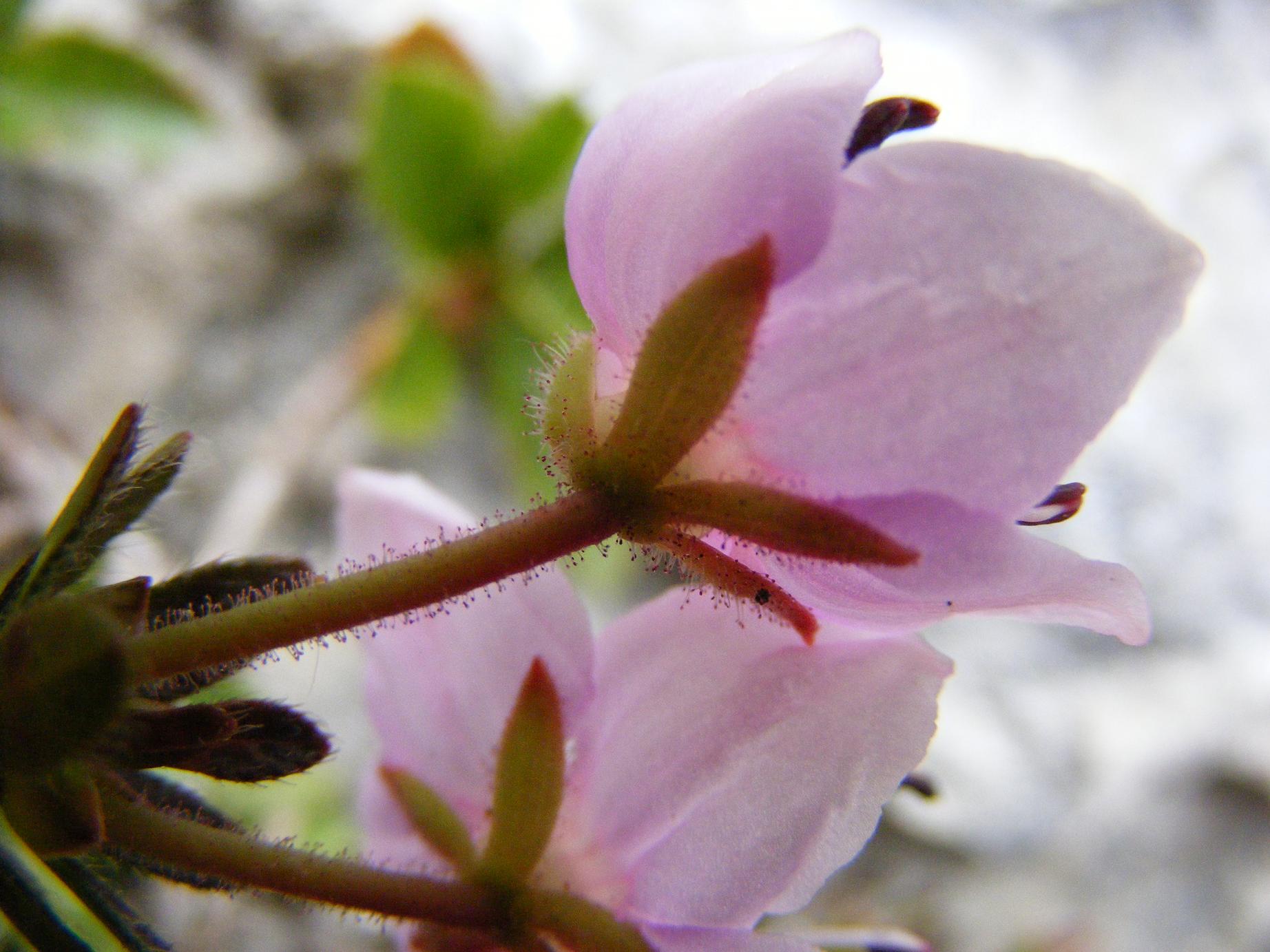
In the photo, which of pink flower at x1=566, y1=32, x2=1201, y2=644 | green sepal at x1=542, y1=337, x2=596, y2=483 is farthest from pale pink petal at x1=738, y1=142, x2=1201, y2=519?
green sepal at x1=542, y1=337, x2=596, y2=483

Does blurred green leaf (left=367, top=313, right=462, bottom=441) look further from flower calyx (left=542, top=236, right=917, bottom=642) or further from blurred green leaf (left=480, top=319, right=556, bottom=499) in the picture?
flower calyx (left=542, top=236, right=917, bottom=642)

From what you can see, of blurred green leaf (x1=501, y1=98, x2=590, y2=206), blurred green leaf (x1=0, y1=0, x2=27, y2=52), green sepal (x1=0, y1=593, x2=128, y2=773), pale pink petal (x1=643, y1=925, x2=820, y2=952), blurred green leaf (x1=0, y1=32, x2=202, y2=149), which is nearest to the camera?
green sepal (x1=0, y1=593, x2=128, y2=773)

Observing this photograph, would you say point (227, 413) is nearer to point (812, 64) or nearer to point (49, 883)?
point (49, 883)

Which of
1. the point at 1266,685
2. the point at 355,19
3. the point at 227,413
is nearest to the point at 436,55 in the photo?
the point at 355,19

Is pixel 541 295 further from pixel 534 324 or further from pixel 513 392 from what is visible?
pixel 513 392

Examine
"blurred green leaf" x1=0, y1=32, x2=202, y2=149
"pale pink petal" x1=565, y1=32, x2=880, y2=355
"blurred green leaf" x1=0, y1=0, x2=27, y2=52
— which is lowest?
"pale pink petal" x1=565, y1=32, x2=880, y2=355

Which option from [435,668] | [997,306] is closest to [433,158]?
[435,668]
